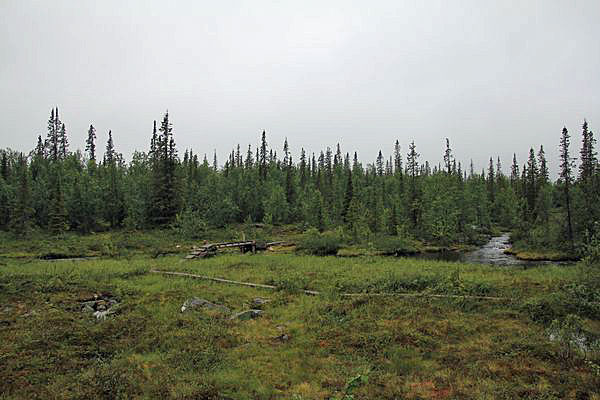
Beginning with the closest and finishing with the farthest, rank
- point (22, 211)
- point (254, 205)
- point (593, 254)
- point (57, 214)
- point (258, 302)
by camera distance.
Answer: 1. point (593, 254)
2. point (258, 302)
3. point (22, 211)
4. point (57, 214)
5. point (254, 205)

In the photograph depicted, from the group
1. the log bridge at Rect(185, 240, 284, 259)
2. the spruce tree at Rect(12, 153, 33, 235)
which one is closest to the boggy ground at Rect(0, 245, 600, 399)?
the log bridge at Rect(185, 240, 284, 259)

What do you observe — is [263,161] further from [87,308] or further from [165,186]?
[87,308]

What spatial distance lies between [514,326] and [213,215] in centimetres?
4804

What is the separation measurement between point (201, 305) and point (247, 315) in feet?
7.51

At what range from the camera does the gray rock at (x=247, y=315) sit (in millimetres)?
15188

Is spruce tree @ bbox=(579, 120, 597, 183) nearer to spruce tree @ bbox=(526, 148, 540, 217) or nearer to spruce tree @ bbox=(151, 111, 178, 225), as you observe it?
spruce tree @ bbox=(526, 148, 540, 217)

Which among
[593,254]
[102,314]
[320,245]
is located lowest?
[320,245]

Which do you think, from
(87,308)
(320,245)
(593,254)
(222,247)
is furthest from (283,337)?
(320,245)

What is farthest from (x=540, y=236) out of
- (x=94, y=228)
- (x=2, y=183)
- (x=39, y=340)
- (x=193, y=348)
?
(x=2, y=183)

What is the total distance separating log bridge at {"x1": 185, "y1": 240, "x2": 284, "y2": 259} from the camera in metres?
33.2

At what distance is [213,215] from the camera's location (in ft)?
188

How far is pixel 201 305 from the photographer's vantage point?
16.4 meters

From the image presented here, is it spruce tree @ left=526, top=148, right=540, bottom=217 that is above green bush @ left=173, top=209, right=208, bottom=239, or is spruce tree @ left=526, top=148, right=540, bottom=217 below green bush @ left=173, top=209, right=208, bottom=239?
above

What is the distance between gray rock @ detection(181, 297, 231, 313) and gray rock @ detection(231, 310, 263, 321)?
3.07ft
